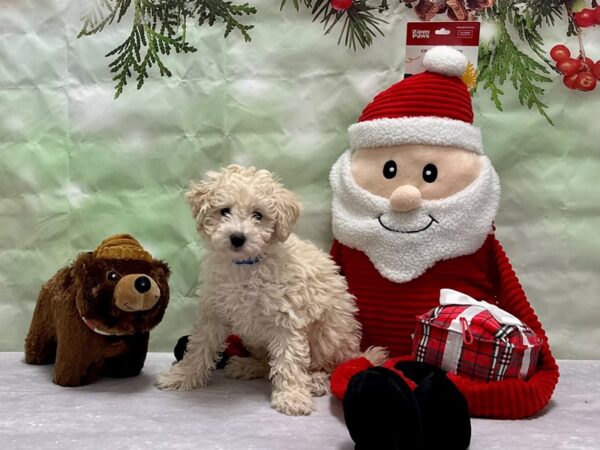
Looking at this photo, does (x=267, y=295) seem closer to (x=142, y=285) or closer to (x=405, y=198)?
(x=142, y=285)

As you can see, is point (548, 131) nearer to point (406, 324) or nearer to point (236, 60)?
point (406, 324)

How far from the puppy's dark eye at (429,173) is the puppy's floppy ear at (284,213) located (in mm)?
321

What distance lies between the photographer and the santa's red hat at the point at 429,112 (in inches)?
57.2

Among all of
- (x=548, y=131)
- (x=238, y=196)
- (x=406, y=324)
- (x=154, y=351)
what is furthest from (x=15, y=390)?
(x=548, y=131)

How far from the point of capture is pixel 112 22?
1666 millimetres

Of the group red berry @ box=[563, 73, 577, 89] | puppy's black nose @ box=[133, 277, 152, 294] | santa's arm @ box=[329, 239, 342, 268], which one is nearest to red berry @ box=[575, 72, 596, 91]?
red berry @ box=[563, 73, 577, 89]

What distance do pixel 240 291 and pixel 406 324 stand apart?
0.40 meters

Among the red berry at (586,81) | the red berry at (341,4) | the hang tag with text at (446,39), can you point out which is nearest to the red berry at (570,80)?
the red berry at (586,81)

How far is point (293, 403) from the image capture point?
1.28 meters

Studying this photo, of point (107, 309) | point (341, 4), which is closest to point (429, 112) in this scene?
point (341, 4)

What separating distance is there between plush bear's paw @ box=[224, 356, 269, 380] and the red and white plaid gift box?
1.24 feet

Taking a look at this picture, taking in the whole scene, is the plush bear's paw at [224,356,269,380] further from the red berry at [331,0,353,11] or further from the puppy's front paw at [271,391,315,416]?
the red berry at [331,0,353,11]

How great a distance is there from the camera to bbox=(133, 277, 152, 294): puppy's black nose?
1.34 metres

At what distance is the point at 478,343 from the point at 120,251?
29.9 inches
